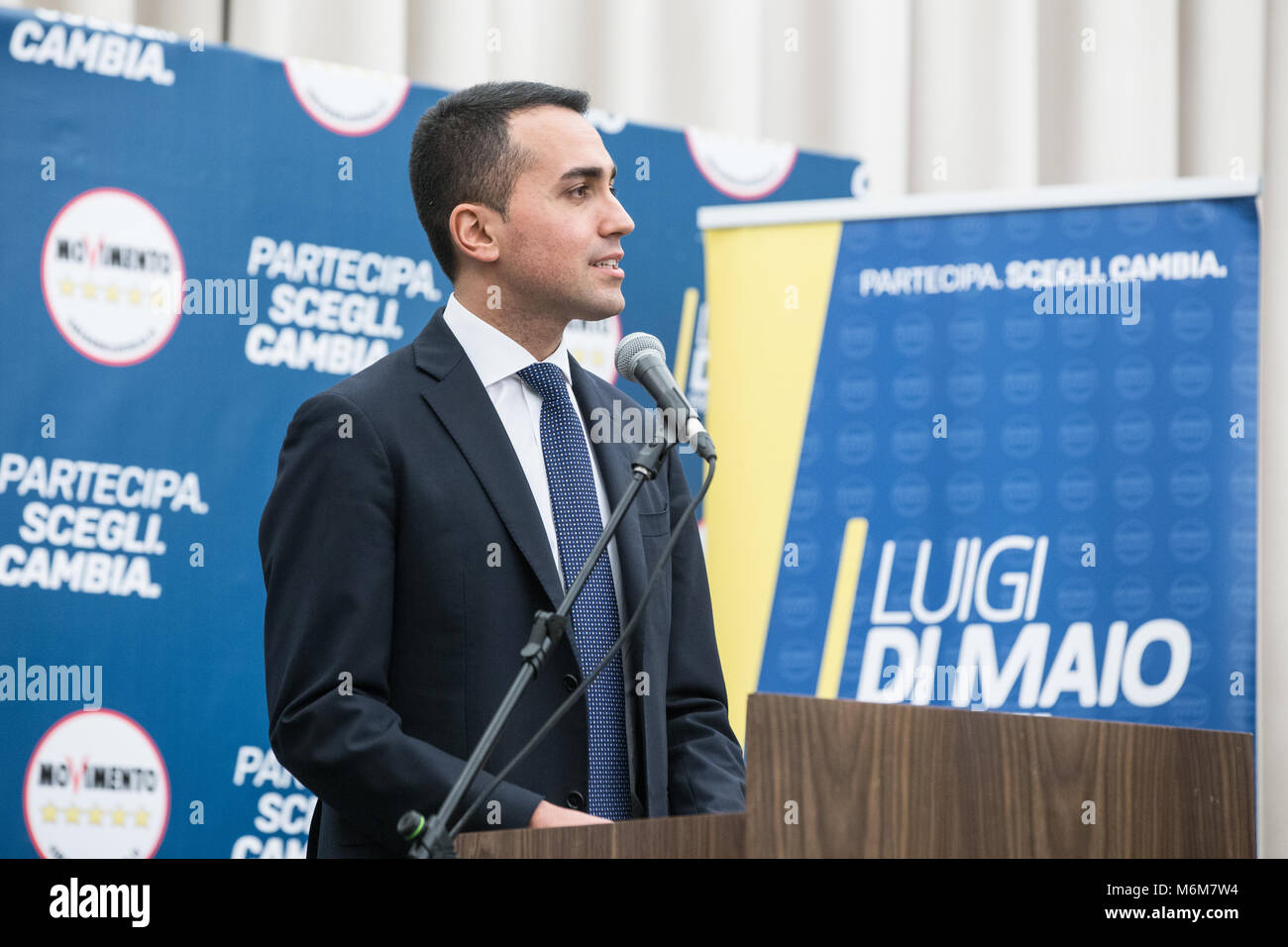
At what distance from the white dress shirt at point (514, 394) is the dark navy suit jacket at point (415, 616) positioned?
0.03 m

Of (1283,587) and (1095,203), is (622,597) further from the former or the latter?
(1283,587)

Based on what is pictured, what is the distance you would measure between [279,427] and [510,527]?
1337 mm

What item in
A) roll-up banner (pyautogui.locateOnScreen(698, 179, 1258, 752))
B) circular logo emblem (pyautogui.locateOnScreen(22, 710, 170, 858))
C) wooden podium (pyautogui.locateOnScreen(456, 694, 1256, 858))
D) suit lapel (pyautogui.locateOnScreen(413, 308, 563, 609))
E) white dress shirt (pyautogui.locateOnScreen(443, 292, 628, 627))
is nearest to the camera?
wooden podium (pyautogui.locateOnScreen(456, 694, 1256, 858))

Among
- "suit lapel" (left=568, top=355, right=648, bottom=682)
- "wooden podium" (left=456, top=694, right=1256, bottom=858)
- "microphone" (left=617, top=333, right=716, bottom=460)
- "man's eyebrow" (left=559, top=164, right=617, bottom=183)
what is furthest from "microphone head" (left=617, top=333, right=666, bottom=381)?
"wooden podium" (left=456, top=694, right=1256, bottom=858)

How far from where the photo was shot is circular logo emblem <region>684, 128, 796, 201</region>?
11.1ft

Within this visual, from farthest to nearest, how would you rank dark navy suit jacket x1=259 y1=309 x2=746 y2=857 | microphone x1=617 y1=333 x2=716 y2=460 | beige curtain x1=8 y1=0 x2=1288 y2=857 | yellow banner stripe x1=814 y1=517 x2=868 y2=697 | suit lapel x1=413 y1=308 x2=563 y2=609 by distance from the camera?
beige curtain x1=8 y1=0 x2=1288 y2=857 < yellow banner stripe x1=814 y1=517 x2=868 y2=697 < suit lapel x1=413 y1=308 x2=563 y2=609 < dark navy suit jacket x1=259 y1=309 x2=746 y2=857 < microphone x1=617 y1=333 x2=716 y2=460

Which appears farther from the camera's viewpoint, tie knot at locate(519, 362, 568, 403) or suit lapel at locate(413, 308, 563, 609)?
tie knot at locate(519, 362, 568, 403)

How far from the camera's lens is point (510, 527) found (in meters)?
1.71

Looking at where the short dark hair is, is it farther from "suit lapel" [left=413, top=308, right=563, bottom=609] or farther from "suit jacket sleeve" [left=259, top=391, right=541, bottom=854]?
"suit jacket sleeve" [left=259, top=391, right=541, bottom=854]

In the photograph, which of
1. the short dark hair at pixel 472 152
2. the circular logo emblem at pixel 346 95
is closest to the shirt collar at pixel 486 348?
the short dark hair at pixel 472 152

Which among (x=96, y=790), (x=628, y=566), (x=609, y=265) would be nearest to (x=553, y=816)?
(x=628, y=566)

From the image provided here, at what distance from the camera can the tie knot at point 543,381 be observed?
1888 millimetres
